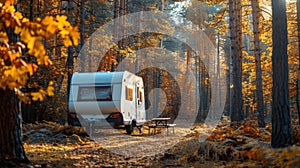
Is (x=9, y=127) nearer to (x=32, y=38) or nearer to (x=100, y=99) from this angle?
(x=32, y=38)

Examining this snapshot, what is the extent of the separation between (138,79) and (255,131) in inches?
334

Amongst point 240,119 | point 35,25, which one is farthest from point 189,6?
point 35,25

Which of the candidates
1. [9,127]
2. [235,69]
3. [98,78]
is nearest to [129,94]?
[98,78]

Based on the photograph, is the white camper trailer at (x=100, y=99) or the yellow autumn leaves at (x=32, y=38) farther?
the white camper trailer at (x=100, y=99)

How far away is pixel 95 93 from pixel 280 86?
327 inches

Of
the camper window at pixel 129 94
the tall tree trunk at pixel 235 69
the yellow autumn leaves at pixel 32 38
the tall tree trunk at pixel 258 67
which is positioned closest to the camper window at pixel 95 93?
the camper window at pixel 129 94

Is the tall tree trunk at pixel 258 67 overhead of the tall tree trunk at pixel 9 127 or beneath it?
overhead

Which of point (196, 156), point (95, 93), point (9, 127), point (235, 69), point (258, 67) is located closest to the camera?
point (9, 127)

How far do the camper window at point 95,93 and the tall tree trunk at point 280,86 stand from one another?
306 inches

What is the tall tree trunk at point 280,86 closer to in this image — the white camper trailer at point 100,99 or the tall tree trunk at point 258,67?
the white camper trailer at point 100,99

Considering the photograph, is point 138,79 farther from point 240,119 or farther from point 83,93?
point 240,119

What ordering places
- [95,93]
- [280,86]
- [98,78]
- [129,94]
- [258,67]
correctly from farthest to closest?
[258,67]
[129,94]
[98,78]
[95,93]
[280,86]

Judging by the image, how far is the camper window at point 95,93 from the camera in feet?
46.2

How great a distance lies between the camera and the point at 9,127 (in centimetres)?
616
